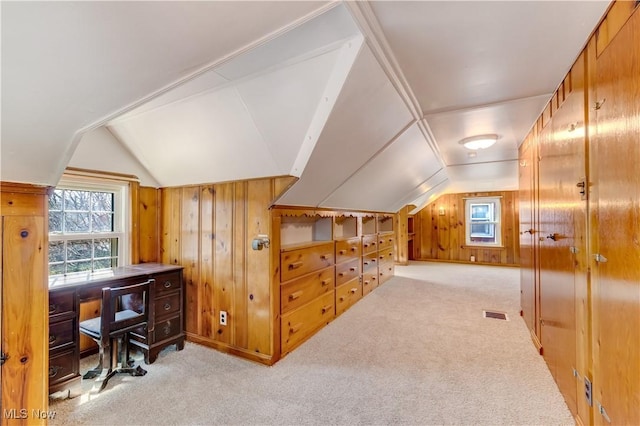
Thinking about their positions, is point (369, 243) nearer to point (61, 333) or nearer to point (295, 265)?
point (295, 265)

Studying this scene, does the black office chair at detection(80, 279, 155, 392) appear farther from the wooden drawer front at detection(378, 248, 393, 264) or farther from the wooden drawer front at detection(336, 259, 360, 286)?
the wooden drawer front at detection(378, 248, 393, 264)

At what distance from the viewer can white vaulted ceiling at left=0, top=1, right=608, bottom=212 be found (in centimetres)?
90

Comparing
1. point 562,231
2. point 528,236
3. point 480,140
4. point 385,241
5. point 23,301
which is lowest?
point 385,241

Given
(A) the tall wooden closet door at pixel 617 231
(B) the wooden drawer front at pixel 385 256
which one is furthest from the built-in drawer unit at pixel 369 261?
(A) the tall wooden closet door at pixel 617 231

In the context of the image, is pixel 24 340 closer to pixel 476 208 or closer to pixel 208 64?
pixel 208 64

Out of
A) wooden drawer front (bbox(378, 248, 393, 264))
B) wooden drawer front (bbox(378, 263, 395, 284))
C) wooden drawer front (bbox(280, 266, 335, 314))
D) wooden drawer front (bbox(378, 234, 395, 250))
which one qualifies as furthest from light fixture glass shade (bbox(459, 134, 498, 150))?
wooden drawer front (bbox(378, 263, 395, 284))

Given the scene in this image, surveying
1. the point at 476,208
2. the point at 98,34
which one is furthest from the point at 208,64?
the point at 476,208

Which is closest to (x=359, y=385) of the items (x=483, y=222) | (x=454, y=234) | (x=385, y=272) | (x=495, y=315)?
(x=495, y=315)

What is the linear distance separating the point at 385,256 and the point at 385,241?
292 mm

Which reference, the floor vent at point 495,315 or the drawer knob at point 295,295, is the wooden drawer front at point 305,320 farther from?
the floor vent at point 495,315

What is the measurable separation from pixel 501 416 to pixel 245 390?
5.45ft

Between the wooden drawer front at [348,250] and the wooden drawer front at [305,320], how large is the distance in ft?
1.63

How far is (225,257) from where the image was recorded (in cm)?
262

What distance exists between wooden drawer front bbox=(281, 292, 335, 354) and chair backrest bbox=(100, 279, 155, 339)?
3.71 feet
